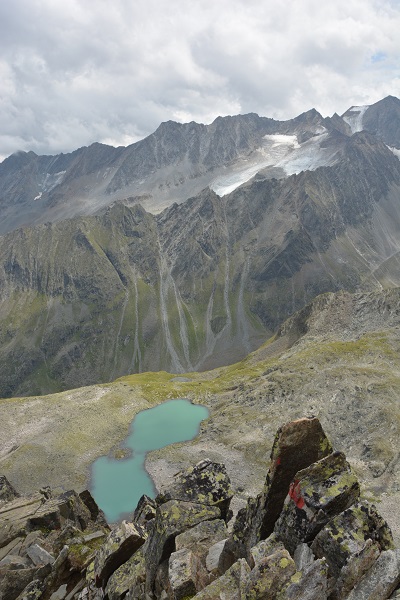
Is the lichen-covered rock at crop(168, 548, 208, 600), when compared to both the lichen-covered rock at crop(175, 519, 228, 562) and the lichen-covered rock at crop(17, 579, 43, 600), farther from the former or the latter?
the lichen-covered rock at crop(17, 579, 43, 600)

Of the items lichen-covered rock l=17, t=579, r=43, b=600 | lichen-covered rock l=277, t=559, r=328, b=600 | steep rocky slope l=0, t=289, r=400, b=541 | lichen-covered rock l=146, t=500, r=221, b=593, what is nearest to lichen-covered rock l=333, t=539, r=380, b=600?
lichen-covered rock l=277, t=559, r=328, b=600

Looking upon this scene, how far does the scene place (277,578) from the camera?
14.4 m

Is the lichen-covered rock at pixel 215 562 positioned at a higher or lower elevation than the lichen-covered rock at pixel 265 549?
lower

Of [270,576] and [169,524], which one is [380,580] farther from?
[169,524]

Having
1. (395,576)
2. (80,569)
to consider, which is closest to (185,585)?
(395,576)

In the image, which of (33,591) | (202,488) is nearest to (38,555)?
(33,591)

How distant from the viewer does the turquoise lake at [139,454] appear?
76.4 metres

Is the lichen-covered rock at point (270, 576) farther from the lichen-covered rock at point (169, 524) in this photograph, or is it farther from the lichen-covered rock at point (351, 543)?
the lichen-covered rock at point (169, 524)

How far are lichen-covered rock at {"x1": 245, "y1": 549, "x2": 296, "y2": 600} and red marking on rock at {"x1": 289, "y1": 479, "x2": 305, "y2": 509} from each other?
2.61m

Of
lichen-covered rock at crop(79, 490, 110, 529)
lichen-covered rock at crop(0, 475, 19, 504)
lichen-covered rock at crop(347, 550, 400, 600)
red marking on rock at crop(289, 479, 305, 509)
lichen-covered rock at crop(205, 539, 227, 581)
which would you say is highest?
red marking on rock at crop(289, 479, 305, 509)

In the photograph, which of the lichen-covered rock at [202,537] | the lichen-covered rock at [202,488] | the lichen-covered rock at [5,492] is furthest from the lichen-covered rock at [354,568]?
the lichen-covered rock at [5,492]

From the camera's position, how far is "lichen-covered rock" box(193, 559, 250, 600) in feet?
51.2

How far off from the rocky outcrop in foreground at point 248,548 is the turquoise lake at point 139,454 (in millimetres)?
46985

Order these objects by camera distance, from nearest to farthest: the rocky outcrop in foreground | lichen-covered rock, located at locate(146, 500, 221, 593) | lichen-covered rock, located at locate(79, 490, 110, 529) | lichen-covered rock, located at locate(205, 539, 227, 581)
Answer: the rocky outcrop in foreground, lichen-covered rock, located at locate(205, 539, 227, 581), lichen-covered rock, located at locate(146, 500, 221, 593), lichen-covered rock, located at locate(79, 490, 110, 529)
